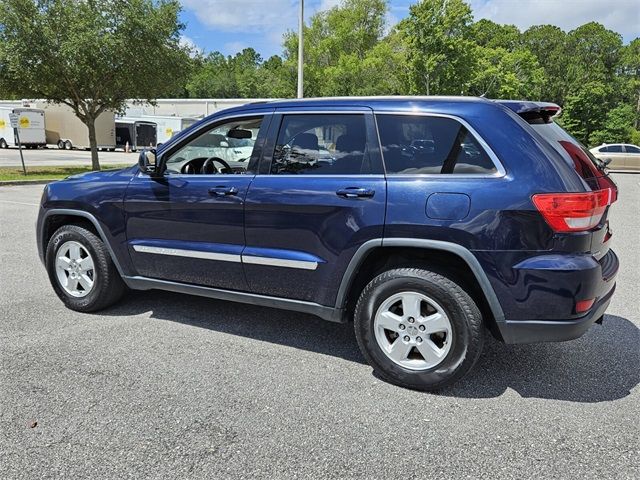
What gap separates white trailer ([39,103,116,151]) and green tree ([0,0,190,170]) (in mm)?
18782

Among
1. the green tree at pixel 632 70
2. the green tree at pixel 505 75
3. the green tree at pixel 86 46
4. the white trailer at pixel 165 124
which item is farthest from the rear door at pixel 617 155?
the green tree at pixel 632 70

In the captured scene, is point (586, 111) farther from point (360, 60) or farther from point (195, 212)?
point (195, 212)

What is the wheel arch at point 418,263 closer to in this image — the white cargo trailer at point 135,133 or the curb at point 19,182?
the curb at point 19,182

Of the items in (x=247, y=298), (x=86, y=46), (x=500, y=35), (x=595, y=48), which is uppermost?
(x=500, y=35)

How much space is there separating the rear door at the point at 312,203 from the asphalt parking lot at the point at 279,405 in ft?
2.11

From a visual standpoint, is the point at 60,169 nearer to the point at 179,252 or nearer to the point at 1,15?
the point at 1,15

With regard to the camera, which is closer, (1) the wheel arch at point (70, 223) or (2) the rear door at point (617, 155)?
(1) the wheel arch at point (70, 223)

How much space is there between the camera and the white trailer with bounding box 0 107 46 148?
35875 mm

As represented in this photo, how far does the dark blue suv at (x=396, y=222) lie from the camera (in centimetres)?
304

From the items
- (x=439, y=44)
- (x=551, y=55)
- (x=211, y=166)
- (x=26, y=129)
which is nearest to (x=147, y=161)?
(x=211, y=166)

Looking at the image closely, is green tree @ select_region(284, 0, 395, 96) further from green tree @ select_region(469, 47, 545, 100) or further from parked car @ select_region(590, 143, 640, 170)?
parked car @ select_region(590, 143, 640, 170)

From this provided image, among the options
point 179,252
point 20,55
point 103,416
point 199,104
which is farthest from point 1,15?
point 199,104

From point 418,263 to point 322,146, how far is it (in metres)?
1.05

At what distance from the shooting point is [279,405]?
124 inches
